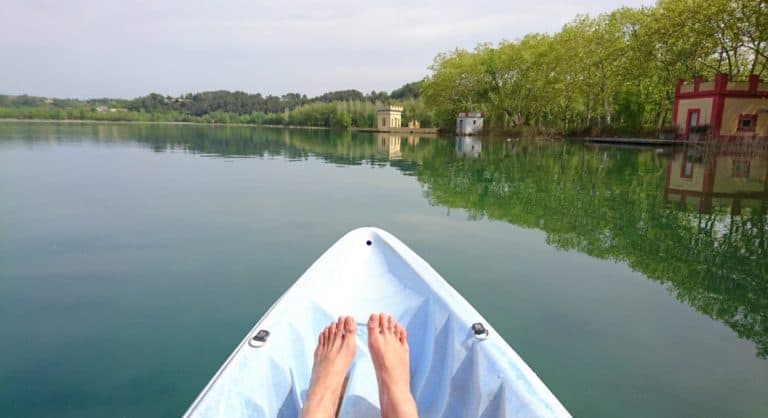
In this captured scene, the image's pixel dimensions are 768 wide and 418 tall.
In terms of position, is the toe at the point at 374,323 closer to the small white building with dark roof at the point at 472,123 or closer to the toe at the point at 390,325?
the toe at the point at 390,325

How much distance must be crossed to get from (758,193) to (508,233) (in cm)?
680

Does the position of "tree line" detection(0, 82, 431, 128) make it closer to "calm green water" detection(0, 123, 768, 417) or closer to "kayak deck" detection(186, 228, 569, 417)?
"calm green water" detection(0, 123, 768, 417)

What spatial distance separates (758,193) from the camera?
875 centimetres

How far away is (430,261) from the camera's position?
443 centimetres

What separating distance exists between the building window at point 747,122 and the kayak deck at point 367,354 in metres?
26.4

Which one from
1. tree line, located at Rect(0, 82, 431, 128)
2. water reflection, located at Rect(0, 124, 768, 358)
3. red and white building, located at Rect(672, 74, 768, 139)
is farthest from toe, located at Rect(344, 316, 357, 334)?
tree line, located at Rect(0, 82, 431, 128)

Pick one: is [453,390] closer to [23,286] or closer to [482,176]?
[23,286]

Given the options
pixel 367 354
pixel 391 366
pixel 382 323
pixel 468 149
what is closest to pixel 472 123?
pixel 468 149

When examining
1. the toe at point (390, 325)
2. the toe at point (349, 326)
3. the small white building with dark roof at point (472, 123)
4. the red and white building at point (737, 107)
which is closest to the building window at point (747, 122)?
the red and white building at point (737, 107)

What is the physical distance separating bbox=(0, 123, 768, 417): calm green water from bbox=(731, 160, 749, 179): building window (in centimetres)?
337

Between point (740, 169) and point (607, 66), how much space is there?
2149cm

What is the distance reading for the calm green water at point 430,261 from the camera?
2361 mm

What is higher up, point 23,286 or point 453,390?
point 453,390

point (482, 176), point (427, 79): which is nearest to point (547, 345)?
point (482, 176)
